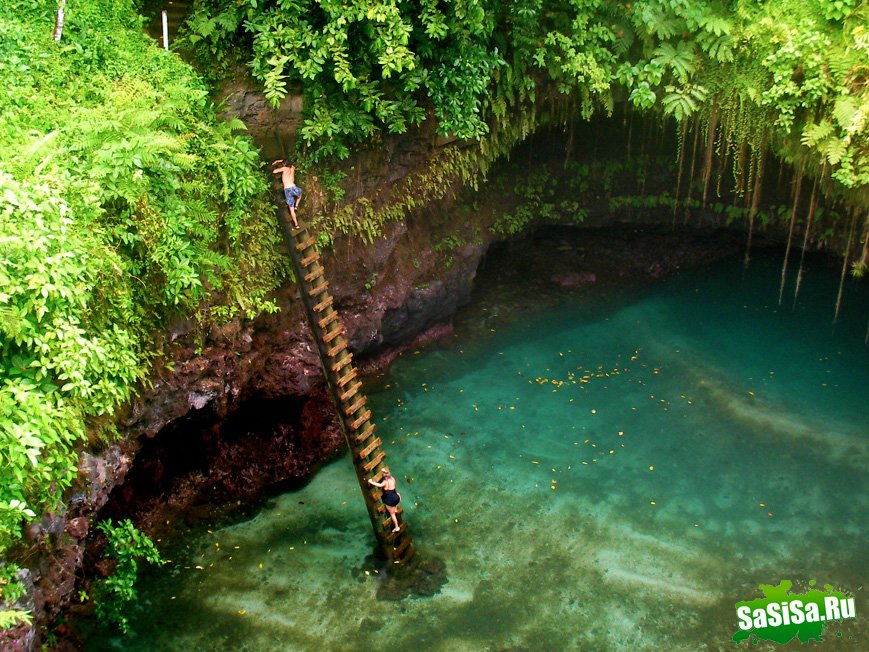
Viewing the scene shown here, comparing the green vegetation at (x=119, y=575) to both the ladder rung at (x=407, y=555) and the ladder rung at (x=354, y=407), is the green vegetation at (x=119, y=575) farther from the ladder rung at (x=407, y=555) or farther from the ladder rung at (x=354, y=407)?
the ladder rung at (x=407, y=555)

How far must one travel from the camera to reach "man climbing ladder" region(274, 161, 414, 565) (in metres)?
8.98

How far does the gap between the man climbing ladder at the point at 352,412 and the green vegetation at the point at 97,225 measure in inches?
37.6

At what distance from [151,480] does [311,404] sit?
2580mm

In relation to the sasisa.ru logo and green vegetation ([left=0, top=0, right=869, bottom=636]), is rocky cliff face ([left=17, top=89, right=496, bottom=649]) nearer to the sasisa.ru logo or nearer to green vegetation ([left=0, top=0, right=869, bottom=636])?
green vegetation ([left=0, top=0, right=869, bottom=636])

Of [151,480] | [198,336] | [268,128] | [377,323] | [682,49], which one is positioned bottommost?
[151,480]

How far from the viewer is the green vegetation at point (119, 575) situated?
7945 mm

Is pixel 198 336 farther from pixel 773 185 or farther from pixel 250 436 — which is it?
pixel 773 185

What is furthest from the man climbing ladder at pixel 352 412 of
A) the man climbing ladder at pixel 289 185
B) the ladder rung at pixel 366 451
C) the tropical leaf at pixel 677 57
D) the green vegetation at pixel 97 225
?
the tropical leaf at pixel 677 57

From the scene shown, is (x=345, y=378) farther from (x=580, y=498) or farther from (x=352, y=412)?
(x=580, y=498)

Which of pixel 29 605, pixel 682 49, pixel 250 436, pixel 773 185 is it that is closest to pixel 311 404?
pixel 250 436

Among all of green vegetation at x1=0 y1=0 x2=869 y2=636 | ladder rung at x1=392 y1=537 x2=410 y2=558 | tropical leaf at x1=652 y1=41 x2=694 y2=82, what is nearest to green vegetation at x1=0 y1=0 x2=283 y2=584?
green vegetation at x1=0 y1=0 x2=869 y2=636

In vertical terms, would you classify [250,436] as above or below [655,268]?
below

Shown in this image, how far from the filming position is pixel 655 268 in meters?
15.5

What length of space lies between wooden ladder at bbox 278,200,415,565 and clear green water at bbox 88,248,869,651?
0.45 metres
